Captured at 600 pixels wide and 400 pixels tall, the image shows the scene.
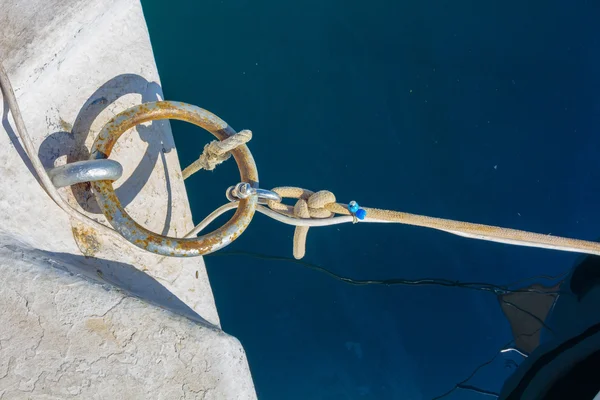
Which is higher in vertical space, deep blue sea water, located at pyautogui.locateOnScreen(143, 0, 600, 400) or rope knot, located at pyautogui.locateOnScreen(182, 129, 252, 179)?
rope knot, located at pyautogui.locateOnScreen(182, 129, 252, 179)

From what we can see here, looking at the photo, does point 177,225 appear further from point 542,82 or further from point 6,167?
point 542,82

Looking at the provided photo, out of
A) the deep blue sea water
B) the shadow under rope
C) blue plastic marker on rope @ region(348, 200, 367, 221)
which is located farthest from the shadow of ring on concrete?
the deep blue sea water

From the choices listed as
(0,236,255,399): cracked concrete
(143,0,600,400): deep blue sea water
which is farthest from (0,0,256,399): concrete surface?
(143,0,600,400): deep blue sea water

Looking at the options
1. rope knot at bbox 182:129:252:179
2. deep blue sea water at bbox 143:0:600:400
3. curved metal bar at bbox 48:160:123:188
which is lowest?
deep blue sea water at bbox 143:0:600:400

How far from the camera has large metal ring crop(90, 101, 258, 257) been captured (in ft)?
4.12

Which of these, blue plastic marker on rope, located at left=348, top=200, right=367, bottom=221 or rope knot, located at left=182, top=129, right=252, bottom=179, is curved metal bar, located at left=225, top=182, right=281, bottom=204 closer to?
rope knot, located at left=182, top=129, right=252, bottom=179

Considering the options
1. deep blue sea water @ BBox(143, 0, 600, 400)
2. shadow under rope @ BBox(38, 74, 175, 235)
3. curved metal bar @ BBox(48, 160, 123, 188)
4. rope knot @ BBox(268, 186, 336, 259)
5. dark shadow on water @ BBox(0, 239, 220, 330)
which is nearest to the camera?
curved metal bar @ BBox(48, 160, 123, 188)

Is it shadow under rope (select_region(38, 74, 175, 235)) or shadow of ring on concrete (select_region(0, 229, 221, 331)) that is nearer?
shadow of ring on concrete (select_region(0, 229, 221, 331))

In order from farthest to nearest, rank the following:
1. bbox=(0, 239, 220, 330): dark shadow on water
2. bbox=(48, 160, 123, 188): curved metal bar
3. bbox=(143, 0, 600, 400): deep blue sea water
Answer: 1. bbox=(143, 0, 600, 400): deep blue sea water
2. bbox=(0, 239, 220, 330): dark shadow on water
3. bbox=(48, 160, 123, 188): curved metal bar

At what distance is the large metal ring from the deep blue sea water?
1.31 metres

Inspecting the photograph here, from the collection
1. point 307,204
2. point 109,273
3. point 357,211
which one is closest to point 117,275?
point 109,273

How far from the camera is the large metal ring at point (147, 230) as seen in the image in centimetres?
126

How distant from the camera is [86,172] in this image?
3.94ft

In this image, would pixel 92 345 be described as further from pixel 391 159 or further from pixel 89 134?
pixel 391 159
